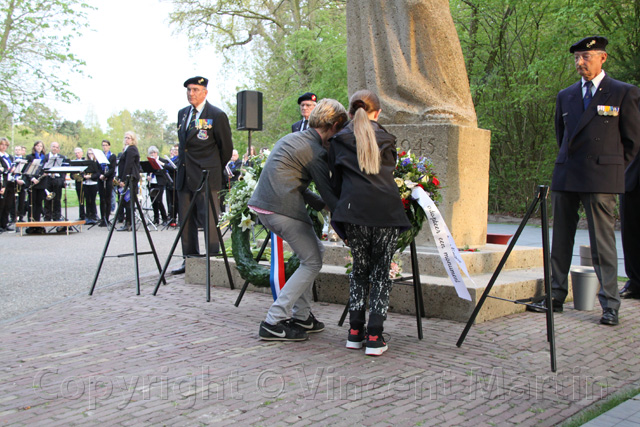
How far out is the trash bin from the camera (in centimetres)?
650

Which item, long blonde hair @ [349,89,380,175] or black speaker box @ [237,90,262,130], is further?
black speaker box @ [237,90,262,130]

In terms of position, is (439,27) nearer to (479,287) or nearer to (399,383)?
(479,287)

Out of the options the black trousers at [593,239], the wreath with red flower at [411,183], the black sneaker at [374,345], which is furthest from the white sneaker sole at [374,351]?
the black trousers at [593,239]

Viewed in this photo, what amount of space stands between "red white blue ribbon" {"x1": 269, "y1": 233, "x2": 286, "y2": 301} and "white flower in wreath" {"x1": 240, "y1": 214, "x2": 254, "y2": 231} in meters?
1.08

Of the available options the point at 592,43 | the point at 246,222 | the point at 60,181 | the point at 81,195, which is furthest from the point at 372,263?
the point at 81,195

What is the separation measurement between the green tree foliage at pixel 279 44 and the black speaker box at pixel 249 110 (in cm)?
977

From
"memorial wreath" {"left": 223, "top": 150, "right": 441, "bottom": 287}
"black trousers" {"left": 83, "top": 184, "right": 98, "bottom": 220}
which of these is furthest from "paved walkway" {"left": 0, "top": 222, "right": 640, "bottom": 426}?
"black trousers" {"left": 83, "top": 184, "right": 98, "bottom": 220}

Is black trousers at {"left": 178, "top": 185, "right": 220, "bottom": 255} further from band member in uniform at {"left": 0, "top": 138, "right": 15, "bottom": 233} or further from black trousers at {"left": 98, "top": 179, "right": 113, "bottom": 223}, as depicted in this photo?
black trousers at {"left": 98, "top": 179, "right": 113, "bottom": 223}

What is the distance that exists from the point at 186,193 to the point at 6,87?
20632 mm

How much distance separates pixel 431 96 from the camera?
7281 millimetres

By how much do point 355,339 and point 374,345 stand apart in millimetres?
242

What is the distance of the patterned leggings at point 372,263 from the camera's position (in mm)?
4793

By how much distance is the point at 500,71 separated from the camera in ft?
67.9

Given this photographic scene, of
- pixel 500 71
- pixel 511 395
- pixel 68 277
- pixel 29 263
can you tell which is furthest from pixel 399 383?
pixel 500 71
